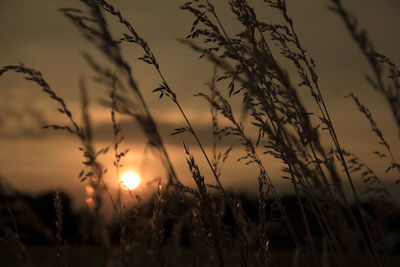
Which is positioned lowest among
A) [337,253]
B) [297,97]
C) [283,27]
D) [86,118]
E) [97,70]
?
[337,253]

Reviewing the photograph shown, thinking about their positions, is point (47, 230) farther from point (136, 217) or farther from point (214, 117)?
point (214, 117)

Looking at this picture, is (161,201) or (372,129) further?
(372,129)

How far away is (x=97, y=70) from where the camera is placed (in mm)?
2146

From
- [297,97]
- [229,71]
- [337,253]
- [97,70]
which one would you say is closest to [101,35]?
[97,70]

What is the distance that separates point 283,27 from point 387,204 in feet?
4.29

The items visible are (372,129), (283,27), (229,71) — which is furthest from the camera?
(372,129)

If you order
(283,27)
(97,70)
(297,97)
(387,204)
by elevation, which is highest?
(283,27)

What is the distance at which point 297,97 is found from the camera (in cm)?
187

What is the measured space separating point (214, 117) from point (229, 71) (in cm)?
82

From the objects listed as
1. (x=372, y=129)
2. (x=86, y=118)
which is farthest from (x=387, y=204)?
(x=86, y=118)

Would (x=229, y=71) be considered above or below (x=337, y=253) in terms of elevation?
above

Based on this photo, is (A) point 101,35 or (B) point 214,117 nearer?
(A) point 101,35

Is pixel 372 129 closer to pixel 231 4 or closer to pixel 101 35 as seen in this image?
pixel 231 4

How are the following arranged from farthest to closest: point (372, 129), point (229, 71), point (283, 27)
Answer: point (372, 129), point (283, 27), point (229, 71)
